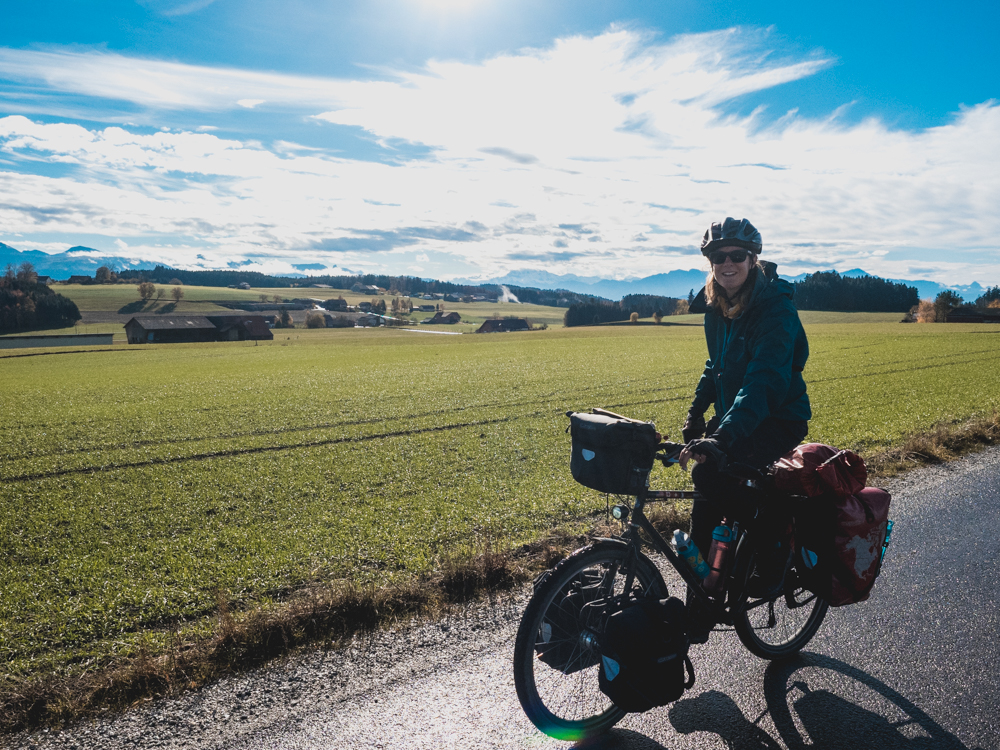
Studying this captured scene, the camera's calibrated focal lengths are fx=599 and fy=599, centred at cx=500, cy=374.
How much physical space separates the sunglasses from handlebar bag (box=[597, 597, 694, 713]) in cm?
203

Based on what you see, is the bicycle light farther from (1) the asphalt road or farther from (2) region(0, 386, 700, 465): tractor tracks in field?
(2) region(0, 386, 700, 465): tractor tracks in field

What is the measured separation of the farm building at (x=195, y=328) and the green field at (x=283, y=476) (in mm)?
65923

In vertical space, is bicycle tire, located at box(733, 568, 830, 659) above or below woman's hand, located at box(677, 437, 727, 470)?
below

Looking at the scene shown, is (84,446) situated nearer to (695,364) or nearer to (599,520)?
(599,520)

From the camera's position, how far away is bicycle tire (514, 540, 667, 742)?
3.08 m

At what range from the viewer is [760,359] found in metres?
3.47

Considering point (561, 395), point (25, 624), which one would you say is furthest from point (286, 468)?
point (561, 395)

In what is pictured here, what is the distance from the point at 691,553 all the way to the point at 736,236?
1903 mm

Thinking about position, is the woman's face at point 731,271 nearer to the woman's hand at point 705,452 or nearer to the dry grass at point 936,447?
the woman's hand at point 705,452

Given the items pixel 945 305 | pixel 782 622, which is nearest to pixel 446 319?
pixel 945 305

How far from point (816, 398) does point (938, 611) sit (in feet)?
50.0

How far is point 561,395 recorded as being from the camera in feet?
74.1

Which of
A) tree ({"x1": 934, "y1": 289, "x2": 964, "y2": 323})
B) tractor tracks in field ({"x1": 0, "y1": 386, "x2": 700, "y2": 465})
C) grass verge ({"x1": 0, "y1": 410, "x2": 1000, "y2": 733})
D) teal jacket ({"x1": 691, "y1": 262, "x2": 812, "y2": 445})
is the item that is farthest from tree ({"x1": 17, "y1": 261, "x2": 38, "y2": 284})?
tree ({"x1": 934, "y1": 289, "x2": 964, "y2": 323})

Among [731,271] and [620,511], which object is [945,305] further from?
[620,511]
